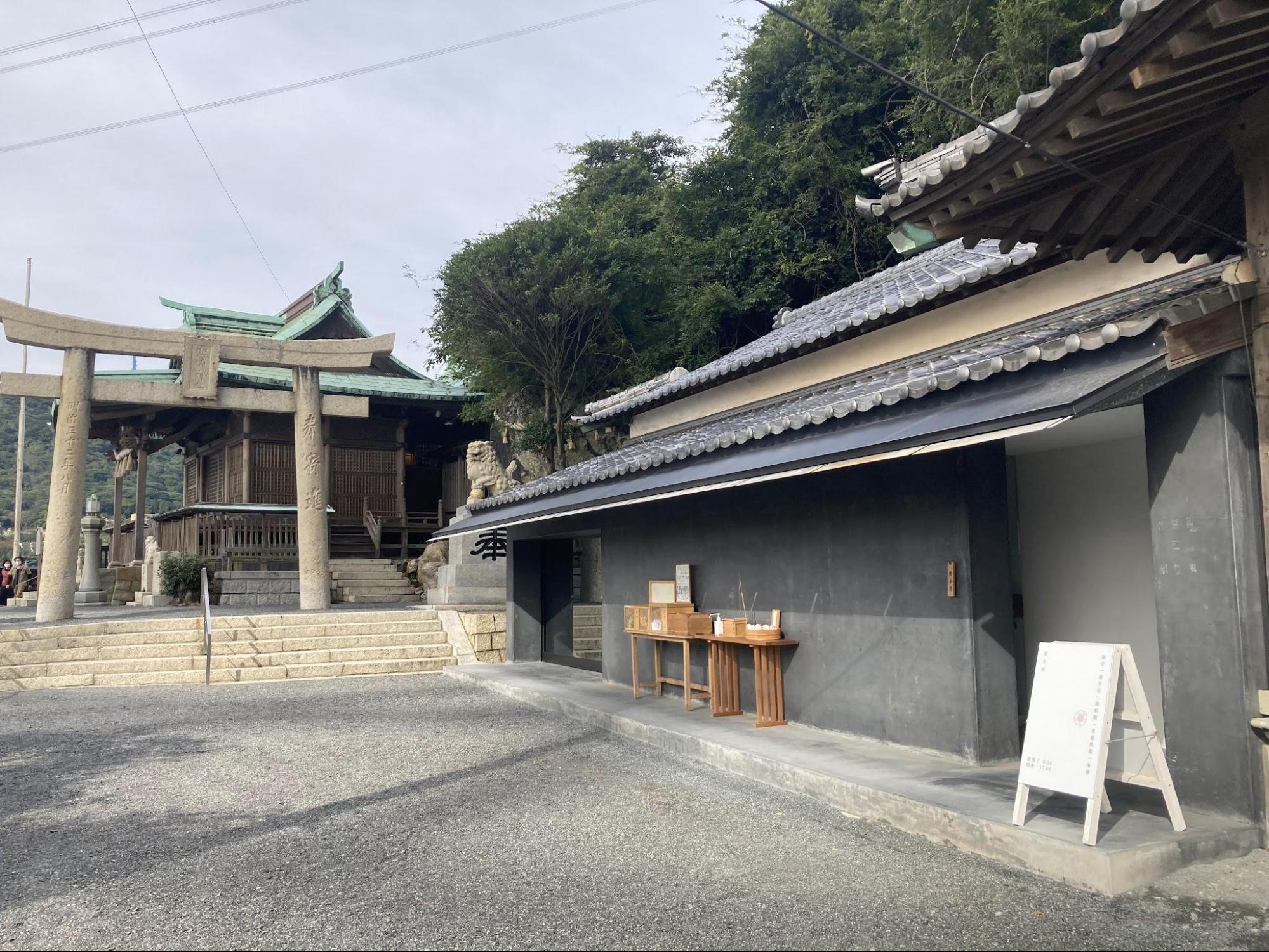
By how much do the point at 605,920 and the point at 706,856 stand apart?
1.03m

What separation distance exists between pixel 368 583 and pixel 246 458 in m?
5.08

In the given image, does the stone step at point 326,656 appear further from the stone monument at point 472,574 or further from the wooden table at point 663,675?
the wooden table at point 663,675

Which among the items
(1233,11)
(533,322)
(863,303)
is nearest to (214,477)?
(533,322)

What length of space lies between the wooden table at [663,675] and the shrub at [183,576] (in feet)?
44.1

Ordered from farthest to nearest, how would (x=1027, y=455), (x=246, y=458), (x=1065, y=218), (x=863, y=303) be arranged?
(x=246, y=458) < (x=863, y=303) < (x=1027, y=455) < (x=1065, y=218)

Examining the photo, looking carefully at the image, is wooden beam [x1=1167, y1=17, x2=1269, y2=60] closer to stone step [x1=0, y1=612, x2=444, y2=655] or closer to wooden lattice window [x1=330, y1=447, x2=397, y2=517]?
stone step [x1=0, y1=612, x2=444, y2=655]

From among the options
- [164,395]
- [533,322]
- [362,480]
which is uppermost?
[533,322]

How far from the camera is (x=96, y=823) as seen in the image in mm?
5785

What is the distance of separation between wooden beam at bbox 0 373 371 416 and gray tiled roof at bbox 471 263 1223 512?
7.93m

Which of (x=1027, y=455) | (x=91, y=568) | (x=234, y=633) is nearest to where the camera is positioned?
(x=1027, y=455)

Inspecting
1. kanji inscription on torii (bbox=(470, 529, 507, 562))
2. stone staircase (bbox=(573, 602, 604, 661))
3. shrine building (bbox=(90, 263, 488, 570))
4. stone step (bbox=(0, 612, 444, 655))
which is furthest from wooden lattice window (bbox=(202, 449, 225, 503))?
stone staircase (bbox=(573, 602, 604, 661))

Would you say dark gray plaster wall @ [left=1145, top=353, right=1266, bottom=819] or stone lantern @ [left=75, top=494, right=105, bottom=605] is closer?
dark gray plaster wall @ [left=1145, top=353, right=1266, bottom=819]

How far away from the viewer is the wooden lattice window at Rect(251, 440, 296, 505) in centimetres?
2395

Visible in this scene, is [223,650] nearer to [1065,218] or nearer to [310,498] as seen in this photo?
[310,498]
